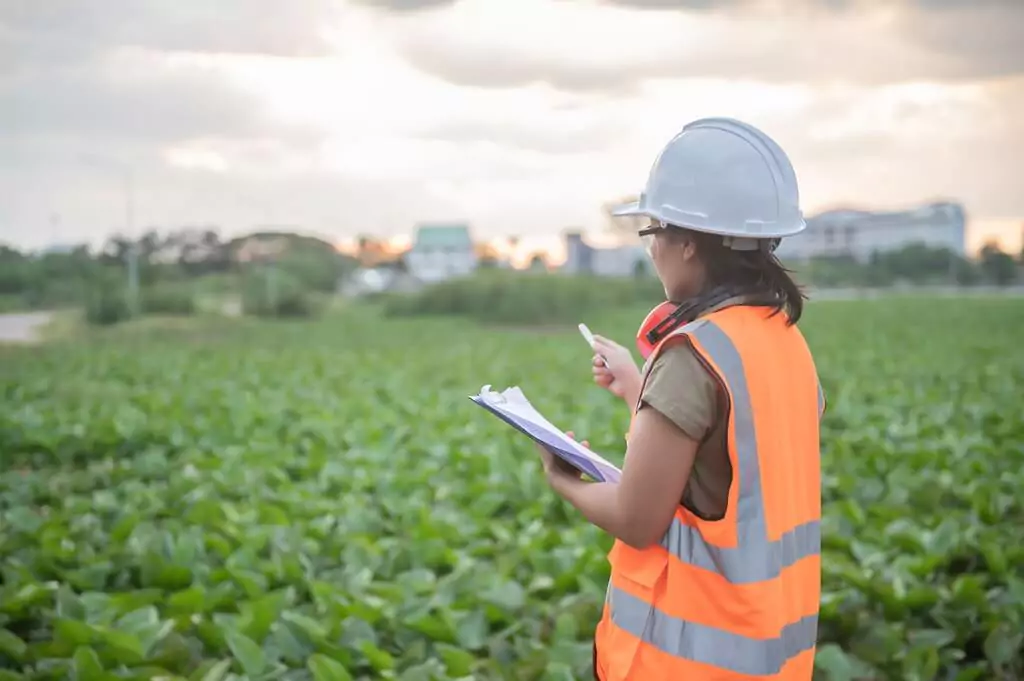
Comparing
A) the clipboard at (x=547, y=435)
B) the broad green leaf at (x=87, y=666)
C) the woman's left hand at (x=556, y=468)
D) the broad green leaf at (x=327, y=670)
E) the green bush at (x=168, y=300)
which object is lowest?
the broad green leaf at (x=327, y=670)

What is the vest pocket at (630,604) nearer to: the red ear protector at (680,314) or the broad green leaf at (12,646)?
the red ear protector at (680,314)

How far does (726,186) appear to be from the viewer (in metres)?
1.09

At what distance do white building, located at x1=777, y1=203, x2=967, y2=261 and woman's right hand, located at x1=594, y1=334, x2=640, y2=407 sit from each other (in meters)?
10.1

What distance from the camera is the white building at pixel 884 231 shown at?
11750 millimetres

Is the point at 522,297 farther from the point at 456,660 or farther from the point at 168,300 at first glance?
the point at 456,660

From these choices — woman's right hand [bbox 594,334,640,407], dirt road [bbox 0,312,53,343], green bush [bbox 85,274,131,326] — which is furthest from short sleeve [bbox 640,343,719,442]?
green bush [bbox 85,274,131,326]

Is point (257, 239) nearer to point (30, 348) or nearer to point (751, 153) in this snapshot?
point (30, 348)

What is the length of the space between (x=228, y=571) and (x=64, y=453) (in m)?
2.11

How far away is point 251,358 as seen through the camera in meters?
8.66

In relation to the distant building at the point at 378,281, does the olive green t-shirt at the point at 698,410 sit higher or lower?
lower

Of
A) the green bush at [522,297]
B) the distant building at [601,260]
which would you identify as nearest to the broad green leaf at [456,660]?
the distant building at [601,260]

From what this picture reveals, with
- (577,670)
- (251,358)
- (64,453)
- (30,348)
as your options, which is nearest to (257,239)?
(251,358)

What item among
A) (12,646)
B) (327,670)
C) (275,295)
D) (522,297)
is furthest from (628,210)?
(522,297)

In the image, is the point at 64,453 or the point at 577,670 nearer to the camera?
the point at 577,670
